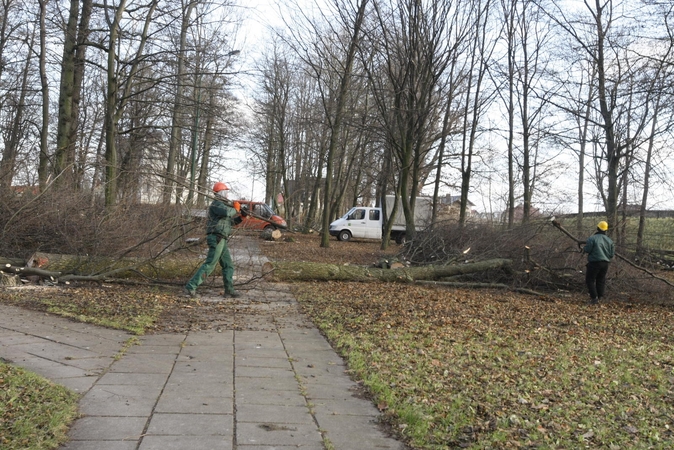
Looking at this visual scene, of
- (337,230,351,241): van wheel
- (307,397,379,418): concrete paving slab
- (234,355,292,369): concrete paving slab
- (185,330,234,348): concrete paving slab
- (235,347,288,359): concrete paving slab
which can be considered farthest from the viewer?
(337,230,351,241): van wheel

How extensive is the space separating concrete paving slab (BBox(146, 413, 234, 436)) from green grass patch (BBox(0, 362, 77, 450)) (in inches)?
22.5

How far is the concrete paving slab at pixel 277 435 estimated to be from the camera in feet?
13.2

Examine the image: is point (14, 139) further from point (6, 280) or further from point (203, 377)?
point (203, 377)

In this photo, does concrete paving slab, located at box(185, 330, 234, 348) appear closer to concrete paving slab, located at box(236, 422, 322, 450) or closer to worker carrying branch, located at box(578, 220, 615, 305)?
concrete paving slab, located at box(236, 422, 322, 450)

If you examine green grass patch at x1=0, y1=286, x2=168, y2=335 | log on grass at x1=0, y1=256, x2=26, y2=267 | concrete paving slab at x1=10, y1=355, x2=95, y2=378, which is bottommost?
concrete paving slab at x1=10, y1=355, x2=95, y2=378

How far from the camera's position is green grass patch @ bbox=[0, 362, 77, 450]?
3754 mm

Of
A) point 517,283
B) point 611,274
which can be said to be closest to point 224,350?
point 517,283

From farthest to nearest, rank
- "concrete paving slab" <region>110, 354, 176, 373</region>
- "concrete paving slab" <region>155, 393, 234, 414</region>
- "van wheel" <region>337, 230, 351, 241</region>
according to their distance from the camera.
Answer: "van wheel" <region>337, 230, 351, 241</region> → "concrete paving slab" <region>110, 354, 176, 373</region> → "concrete paving slab" <region>155, 393, 234, 414</region>

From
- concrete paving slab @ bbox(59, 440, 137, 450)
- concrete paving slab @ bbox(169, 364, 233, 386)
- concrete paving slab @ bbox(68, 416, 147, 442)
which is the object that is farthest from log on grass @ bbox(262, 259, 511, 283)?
concrete paving slab @ bbox(59, 440, 137, 450)

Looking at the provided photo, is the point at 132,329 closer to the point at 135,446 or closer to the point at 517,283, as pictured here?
the point at 135,446

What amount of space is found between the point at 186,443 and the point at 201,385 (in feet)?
4.59

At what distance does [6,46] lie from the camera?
2530cm

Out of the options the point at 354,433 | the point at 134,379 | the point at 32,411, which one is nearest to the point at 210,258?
the point at 134,379

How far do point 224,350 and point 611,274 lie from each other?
33.8 feet
